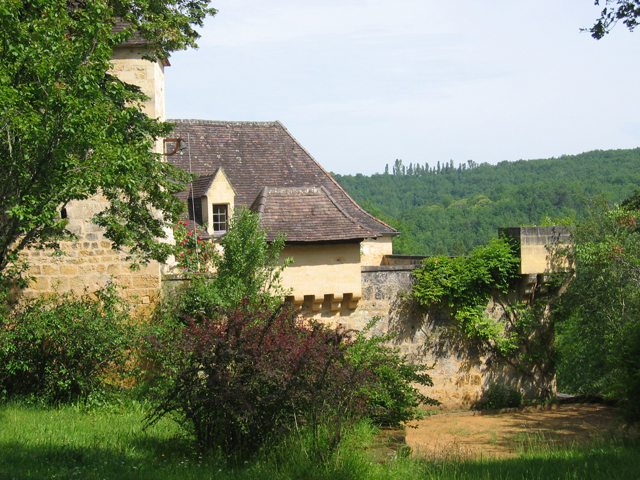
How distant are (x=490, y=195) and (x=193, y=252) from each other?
76756 millimetres

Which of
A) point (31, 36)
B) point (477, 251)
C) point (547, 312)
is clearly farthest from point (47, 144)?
point (547, 312)

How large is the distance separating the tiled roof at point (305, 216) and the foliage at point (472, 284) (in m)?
1.80

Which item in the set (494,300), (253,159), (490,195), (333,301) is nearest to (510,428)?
(494,300)

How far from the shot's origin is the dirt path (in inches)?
430

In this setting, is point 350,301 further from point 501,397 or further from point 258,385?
point 258,385

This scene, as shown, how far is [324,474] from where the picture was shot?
18.7ft

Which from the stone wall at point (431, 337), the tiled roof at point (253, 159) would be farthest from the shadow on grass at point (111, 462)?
the tiled roof at point (253, 159)

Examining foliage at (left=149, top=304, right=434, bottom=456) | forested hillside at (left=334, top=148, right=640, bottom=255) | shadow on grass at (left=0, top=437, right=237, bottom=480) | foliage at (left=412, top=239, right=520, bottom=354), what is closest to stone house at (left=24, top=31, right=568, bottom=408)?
foliage at (left=412, top=239, right=520, bottom=354)

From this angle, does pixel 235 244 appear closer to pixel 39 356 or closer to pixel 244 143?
pixel 39 356

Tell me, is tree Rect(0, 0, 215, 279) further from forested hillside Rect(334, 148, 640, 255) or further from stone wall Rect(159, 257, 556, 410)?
forested hillside Rect(334, 148, 640, 255)

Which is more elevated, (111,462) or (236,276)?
(236,276)

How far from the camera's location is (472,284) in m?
14.0

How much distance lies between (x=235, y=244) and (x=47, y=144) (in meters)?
4.95

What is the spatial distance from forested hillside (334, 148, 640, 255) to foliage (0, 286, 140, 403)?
32262 millimetres
